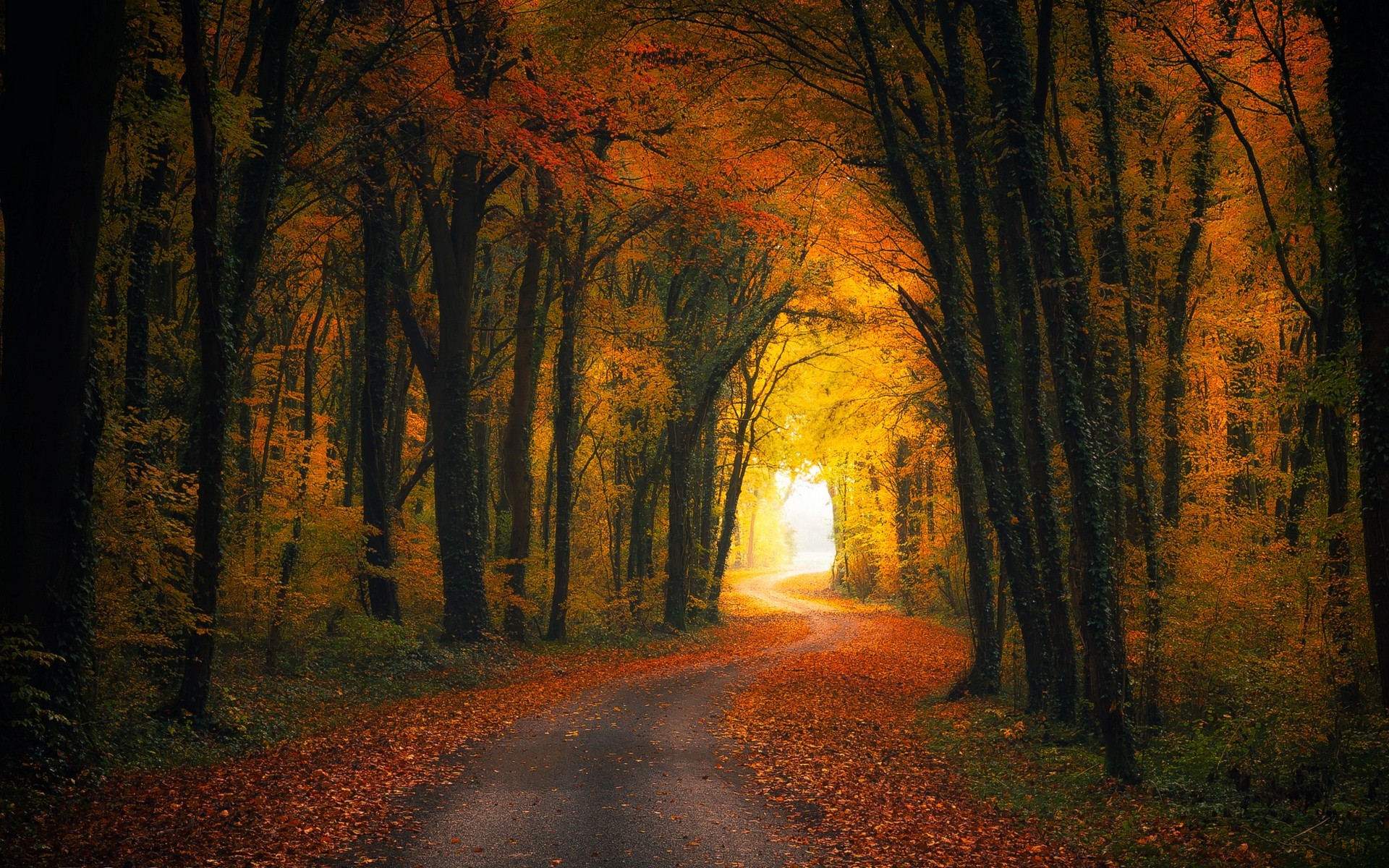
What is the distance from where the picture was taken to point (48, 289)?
770 cm

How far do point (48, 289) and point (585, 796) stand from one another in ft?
22.5

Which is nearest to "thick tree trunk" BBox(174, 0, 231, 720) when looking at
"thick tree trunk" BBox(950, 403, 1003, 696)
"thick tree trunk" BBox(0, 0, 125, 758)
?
"thick tree trunk" BBox(0, 0, 125, 758)

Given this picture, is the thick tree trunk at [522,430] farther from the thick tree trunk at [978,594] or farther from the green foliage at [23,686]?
the green foliage at [23,686]

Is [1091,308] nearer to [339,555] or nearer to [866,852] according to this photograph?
[866,852]

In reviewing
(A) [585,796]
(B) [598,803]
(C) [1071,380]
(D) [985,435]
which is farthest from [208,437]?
(D) [985,435]

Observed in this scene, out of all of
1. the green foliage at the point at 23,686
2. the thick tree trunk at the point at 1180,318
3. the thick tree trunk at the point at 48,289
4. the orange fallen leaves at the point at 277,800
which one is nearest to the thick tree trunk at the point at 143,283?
the thick tree trunk at the point at 48,289

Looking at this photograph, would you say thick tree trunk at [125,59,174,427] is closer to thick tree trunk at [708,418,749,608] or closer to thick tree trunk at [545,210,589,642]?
thick tree trunk at [545,210,589,642]

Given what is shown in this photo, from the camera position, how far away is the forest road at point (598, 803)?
654 cm

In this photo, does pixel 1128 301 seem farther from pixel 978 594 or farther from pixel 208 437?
pixel 208 437

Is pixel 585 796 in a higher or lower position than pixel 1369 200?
lower

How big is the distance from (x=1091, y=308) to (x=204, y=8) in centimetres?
1205

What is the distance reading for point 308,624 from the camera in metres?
16.2

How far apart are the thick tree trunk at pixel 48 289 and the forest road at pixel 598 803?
369cm

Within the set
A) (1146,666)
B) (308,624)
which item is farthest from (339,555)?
(1146,666)
